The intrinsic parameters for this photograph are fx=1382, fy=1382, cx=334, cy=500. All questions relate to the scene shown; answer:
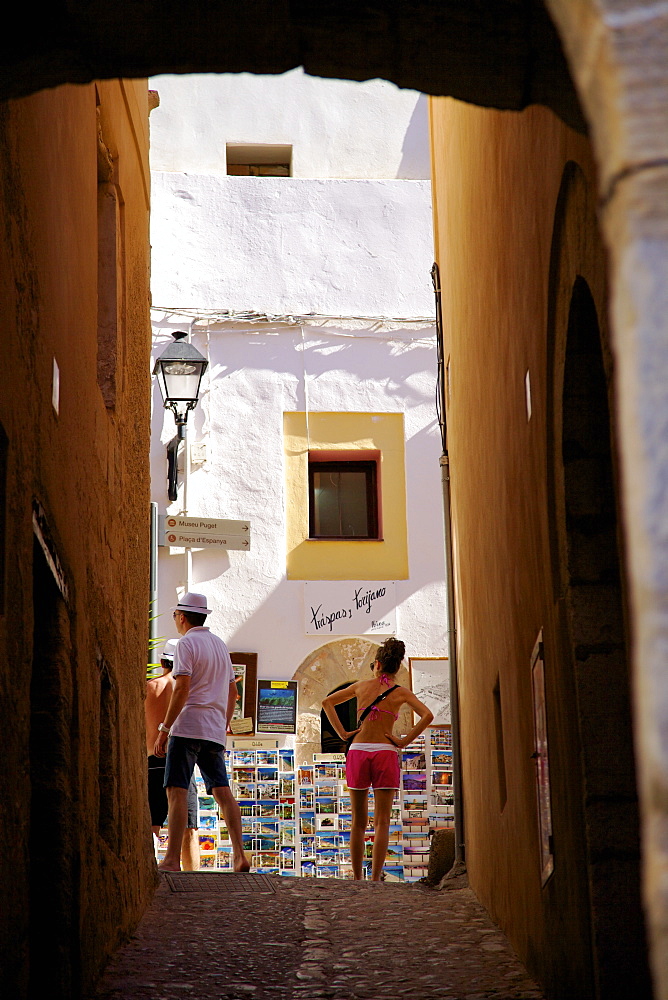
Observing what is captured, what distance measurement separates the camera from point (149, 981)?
459cm

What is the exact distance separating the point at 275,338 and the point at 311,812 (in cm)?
497

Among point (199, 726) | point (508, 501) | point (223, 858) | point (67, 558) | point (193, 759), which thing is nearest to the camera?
point (67, 558)

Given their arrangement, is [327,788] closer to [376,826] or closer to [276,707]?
[276,707]

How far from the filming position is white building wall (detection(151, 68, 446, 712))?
13953mm

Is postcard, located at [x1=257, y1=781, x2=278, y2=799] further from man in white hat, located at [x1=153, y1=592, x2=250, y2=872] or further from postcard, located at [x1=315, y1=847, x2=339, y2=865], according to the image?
man in white hat, located at [x1=153, y1=592, x2=250, y2=872]

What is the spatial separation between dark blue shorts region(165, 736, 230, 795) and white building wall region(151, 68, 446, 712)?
6.34 m

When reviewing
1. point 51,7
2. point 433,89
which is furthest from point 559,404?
point 51,7

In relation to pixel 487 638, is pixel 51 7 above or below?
above

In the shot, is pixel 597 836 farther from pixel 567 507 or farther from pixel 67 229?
pixel 67 229

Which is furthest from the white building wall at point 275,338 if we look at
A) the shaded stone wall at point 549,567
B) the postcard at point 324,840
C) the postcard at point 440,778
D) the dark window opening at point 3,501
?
the dark window opening at point 3,501

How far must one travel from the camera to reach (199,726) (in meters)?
7.29

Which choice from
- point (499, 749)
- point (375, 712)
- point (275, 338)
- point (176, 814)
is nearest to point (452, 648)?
point (375, 712)

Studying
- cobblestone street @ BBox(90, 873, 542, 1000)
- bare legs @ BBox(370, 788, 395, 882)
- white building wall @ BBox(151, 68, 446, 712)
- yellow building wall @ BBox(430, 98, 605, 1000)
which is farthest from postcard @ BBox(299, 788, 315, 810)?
cobblestone street @ BBox(90, 873, 542, 1000)

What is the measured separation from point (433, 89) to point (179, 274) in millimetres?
12124
